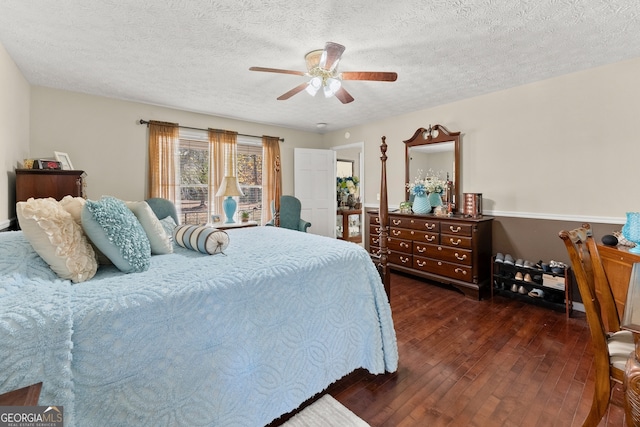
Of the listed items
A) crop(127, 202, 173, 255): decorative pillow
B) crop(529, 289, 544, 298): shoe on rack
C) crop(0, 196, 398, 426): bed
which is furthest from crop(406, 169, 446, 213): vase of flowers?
crop(127, 202, 173, 255): decorative pillow

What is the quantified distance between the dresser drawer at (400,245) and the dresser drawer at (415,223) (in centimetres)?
21

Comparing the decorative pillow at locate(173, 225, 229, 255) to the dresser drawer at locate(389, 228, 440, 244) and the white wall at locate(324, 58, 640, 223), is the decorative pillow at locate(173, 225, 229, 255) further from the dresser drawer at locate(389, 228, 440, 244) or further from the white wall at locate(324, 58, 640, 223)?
the white wall at locate(324, 58, 640, 223)

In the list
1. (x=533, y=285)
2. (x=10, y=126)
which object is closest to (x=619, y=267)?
(x=533, y=285)

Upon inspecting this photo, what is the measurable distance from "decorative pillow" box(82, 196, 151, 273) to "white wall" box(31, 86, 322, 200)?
280 centimetres

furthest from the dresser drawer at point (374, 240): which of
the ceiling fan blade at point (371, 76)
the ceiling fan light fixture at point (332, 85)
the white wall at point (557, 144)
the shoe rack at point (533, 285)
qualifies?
the ceiling fan blade at point (371, 76)

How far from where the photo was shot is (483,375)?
6.39 ft

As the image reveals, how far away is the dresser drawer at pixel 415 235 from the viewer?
3.70 meters

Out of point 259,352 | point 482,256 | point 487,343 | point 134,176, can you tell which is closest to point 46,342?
point 259,352

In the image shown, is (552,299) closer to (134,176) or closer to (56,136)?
(134,176)

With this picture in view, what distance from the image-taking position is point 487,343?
7.77 feet

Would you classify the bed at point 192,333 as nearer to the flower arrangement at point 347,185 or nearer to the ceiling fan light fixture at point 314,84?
the ceiling fan light fixture at point 314,84

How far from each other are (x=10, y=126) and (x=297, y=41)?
8.72 ft

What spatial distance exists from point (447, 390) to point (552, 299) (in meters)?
2.12

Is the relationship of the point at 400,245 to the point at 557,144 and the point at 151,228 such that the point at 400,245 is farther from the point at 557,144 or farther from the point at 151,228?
the point at 151,228
